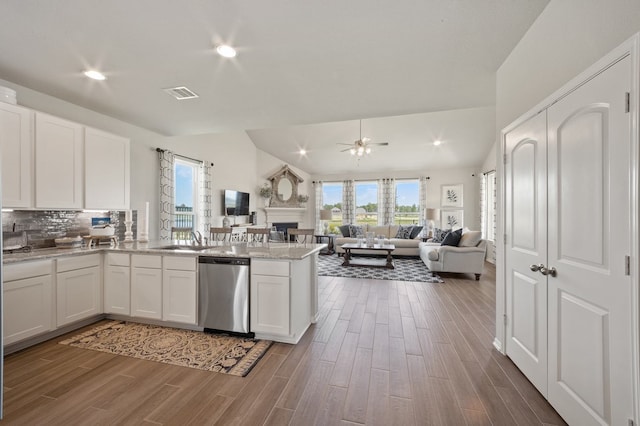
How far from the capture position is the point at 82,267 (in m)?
2.87

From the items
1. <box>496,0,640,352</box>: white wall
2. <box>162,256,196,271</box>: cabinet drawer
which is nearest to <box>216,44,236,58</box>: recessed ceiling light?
<box>162,256,196,271</box>: cabinet drawer

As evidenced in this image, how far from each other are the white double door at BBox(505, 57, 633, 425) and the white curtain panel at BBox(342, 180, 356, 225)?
7003 mm

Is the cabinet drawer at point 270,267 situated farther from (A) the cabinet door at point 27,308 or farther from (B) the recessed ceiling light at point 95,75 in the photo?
(B) the recessed ceiling light at point 95,75

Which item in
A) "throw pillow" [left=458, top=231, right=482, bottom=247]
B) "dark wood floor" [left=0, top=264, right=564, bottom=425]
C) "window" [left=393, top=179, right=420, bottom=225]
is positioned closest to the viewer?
"dark wood floor" [left=0, top=264, right=564, bottom=425]

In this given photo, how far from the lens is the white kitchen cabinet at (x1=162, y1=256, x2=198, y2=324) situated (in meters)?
2.82

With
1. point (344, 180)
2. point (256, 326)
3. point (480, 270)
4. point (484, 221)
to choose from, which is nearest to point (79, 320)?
point (256, 326)

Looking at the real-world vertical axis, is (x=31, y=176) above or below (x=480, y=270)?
above

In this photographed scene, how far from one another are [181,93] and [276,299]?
2.52m

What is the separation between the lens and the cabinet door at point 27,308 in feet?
7.51

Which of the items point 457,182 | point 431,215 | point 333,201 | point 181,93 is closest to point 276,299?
point 181,93

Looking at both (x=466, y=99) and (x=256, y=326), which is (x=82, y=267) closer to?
(x=256, y=326)

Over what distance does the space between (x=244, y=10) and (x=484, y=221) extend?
7883mm

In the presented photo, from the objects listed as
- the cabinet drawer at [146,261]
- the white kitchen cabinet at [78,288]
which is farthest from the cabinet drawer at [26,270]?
the cabinet drawer at [146,261]

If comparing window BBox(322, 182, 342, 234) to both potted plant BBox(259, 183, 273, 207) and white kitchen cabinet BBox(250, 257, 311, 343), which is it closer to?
potted plant BBox(259, 183, 273, 207)
